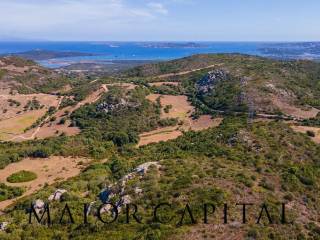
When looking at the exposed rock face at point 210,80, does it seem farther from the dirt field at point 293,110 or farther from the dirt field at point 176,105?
the dirt field at point 293,110

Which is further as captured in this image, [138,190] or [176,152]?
[176,152]

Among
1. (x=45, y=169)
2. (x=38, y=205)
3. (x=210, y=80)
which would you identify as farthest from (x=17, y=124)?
(x=38, y=205)

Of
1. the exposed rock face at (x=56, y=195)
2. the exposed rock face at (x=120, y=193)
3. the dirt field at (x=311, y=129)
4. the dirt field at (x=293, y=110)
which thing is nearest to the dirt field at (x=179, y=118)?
the dirt field at (x=293, y=110)

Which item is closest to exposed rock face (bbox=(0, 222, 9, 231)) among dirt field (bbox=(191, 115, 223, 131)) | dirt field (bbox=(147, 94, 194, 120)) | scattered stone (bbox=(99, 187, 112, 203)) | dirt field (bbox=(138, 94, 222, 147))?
scattered stone (bbox=(99, 187, 112, 203))

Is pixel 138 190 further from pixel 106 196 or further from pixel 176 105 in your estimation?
pixel 176 105

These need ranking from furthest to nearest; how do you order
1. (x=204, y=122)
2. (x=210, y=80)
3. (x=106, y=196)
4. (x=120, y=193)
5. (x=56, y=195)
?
(x=210, y=80) → (x=204, y=122) → (x=56, y=195) → (x=106, y=196) → (x=120, y=193)

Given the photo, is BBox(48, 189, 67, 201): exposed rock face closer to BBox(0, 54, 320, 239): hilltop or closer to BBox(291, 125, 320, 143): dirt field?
BBox(0, 54, 320, 239): hilltop
